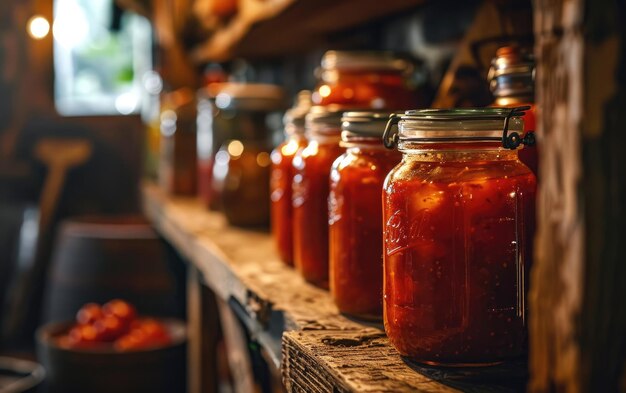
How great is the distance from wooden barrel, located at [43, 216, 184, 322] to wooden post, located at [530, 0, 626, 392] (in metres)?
2.30

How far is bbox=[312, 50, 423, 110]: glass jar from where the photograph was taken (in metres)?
1.41

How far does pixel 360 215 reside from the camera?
100cm

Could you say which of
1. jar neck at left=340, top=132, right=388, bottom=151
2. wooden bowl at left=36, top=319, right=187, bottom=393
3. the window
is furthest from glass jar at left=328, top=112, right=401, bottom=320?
the window

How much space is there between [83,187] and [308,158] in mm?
3753

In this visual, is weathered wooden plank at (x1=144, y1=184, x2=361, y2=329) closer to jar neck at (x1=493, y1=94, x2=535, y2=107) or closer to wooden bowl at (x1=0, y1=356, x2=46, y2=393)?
jar neck at (x1=493, y1=94, x2=535, y2=107)

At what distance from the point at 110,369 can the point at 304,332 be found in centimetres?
162

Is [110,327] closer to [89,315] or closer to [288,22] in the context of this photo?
[89,315]

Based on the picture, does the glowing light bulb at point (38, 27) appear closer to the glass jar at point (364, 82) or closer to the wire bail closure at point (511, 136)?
the glass jar at point (364, 82)

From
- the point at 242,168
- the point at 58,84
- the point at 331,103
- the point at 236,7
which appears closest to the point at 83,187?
the point at 58,84

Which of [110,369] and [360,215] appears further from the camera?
[110,369]

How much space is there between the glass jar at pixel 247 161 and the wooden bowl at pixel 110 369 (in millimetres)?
615

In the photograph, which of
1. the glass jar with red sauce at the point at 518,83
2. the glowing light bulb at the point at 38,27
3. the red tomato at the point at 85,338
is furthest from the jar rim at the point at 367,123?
the glowing light bulb at the point at 38,27

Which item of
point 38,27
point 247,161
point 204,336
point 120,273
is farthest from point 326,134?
point 38,27

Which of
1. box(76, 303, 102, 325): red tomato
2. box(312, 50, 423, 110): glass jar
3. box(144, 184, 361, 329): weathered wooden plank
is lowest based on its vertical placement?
box(76, 303, 102, 325): red tomato
